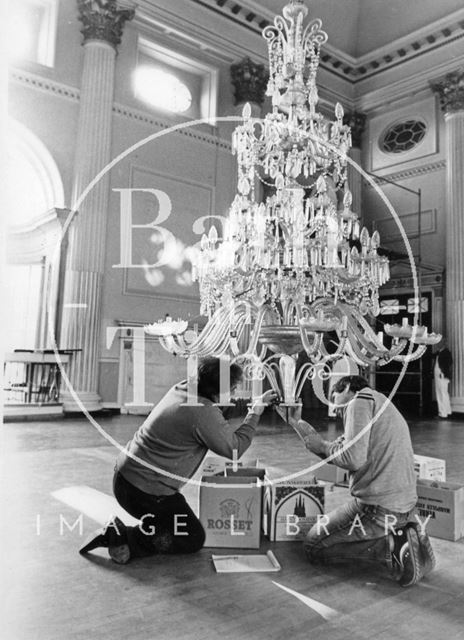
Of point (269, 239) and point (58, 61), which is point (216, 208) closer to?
point (58, 61)

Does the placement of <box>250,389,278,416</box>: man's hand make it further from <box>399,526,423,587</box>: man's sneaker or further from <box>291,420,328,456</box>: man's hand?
<box>399,526,423,587</box>: man's sneaker

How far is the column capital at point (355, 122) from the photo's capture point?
12.6m

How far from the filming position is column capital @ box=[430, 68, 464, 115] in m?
10.8

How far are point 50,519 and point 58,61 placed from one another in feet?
25.8

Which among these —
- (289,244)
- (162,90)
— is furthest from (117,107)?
(289,244)

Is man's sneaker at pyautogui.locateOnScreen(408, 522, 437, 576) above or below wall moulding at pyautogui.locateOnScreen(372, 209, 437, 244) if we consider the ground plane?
below

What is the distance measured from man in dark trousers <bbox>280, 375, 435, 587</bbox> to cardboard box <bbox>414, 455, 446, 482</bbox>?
1.02m

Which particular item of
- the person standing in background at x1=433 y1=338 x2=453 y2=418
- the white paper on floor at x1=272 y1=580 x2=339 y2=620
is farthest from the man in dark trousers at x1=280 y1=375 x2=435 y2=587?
the person standing in background at x1=433 y1=338 x2=453 y2=418

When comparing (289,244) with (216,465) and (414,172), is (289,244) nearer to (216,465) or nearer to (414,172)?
(216,465)

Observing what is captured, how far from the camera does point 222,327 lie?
17.9 feet

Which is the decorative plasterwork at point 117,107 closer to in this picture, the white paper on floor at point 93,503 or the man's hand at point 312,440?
the white paper on floor at point 93,503

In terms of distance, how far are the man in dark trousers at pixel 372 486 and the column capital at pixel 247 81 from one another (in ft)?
30.4

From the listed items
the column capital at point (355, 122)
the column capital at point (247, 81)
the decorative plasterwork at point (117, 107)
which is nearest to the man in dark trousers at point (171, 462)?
the decorative plasterwork at point (117, 107)

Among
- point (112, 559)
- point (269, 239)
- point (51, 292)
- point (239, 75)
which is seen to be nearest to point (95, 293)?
point (51, 292)
